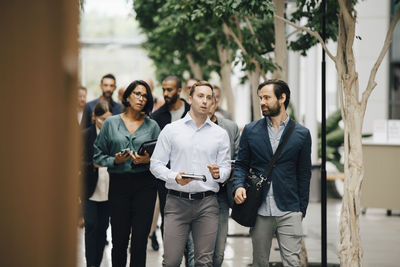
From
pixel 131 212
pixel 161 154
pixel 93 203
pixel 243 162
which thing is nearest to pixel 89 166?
pixel 93 203

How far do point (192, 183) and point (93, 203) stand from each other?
226 centimetres

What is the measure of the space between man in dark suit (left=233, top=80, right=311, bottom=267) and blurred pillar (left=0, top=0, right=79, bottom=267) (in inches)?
169

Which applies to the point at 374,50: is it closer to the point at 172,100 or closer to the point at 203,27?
the point at 203,27

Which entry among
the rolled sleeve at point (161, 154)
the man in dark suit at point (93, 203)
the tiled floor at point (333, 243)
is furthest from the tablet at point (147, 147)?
the tiled floor at point (333, 243)

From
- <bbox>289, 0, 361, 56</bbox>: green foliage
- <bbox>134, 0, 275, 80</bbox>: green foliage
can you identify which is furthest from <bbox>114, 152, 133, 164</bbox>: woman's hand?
<bbox>289, 0, 361, 56</bbox>: green foliage

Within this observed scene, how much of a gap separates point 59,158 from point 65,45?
0.22 metres

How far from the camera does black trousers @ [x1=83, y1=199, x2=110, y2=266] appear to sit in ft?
24.5

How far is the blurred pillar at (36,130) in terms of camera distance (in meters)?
1.27

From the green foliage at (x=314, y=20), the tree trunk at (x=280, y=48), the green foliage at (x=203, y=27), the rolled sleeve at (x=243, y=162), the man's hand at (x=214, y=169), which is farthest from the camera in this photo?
the tree trunk at (x=280, y=48)

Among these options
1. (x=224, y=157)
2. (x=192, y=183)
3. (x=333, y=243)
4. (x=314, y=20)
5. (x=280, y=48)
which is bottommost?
(x=333, y=243)

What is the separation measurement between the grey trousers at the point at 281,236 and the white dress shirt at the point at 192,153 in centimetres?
50

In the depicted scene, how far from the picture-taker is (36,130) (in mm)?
1291

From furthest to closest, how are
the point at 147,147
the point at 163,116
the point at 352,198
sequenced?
the point at 163,116 → the point at 352,198 → the point at 147,147

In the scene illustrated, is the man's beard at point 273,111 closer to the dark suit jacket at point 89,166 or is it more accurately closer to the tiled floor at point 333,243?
the dark suit jacket at point 89,166
